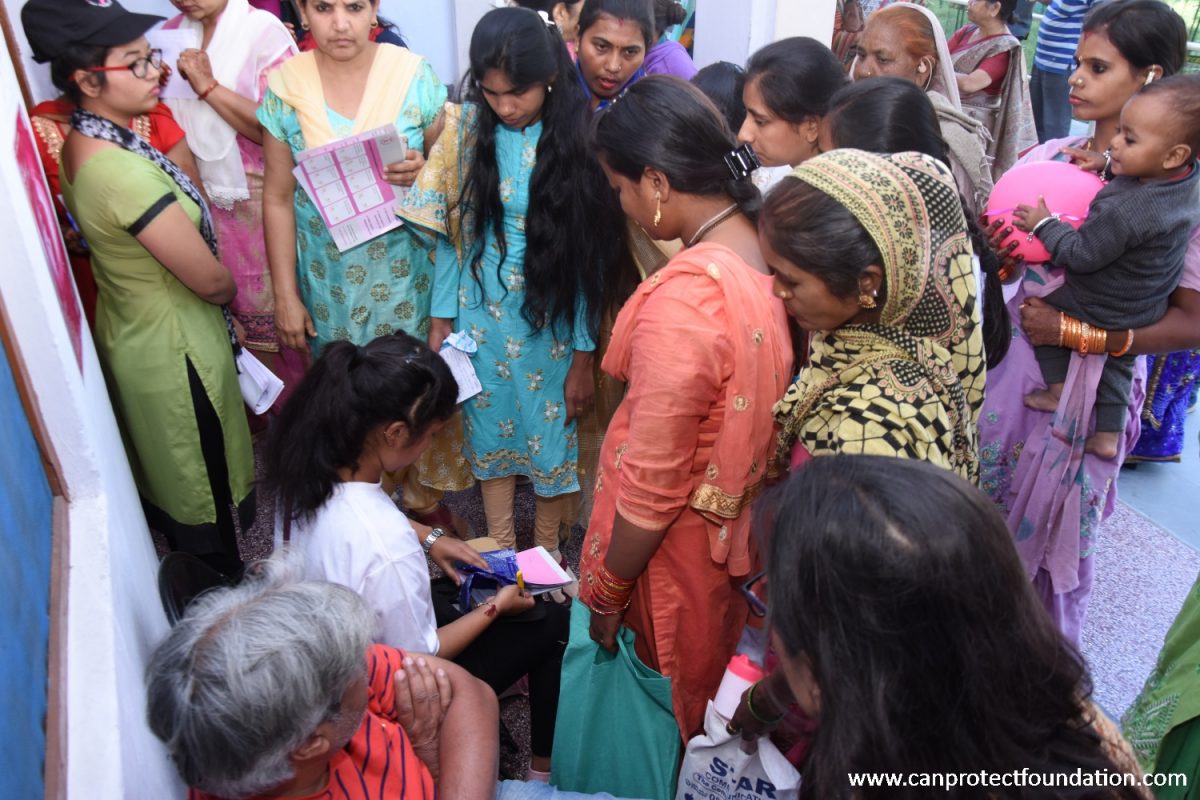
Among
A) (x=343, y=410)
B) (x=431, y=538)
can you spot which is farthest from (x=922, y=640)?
(x=431, y=538)

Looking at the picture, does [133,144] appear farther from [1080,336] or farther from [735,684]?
[1080,336]

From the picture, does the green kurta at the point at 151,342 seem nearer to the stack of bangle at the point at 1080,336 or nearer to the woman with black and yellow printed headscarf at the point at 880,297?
the woman with black and yellow printed headscarf at the point at 880,297

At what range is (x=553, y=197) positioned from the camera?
2.55m

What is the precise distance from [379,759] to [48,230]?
1343 mm

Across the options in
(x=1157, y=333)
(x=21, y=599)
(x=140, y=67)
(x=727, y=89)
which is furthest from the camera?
(x=727, y=89)

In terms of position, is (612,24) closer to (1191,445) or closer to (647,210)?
(647,210)

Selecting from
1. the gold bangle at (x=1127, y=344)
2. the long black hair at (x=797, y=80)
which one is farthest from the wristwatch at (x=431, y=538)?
the gold bangle at (x=1127, y=344)

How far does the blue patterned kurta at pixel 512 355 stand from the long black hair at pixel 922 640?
1814mm

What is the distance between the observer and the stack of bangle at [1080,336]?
87.2 inches

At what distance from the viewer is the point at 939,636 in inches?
36.9

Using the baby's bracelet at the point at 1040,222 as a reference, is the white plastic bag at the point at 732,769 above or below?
below

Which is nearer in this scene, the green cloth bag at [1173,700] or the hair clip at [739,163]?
the green cloth bag at [1173,700]

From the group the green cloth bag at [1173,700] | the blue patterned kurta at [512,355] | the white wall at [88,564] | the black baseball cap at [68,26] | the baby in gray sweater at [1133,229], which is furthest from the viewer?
the blue patterned kurta at [512,355]

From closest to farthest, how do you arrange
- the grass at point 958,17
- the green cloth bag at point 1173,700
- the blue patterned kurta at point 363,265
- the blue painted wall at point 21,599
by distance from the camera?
the blue painted wall at point 21,599 → the green cloth bag at point 1173,700 → the blue patterned kurta at point 363,265 → the grass at point 958,17
